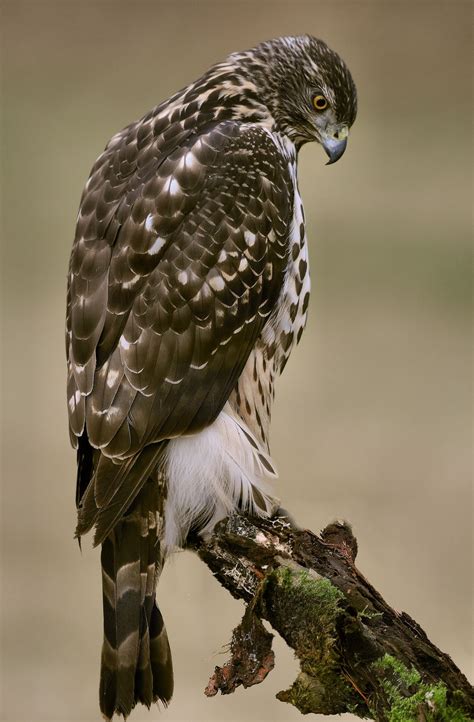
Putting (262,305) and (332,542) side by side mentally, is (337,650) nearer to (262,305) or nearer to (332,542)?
(332,542)

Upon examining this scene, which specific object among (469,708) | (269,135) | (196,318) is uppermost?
(269,135)

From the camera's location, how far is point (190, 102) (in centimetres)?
286

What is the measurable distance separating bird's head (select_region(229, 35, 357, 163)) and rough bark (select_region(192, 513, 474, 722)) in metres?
1.13

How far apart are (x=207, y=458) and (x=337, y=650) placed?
0.61 meters

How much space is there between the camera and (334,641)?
2252 millimetres

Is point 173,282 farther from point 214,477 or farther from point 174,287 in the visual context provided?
point 214,477

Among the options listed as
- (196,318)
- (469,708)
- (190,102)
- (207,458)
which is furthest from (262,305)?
(469,708)

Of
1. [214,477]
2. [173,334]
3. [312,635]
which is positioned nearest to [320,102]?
[173,334]

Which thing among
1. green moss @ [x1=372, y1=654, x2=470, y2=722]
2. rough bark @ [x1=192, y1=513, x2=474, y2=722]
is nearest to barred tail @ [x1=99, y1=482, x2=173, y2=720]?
rough bark @ [x1=192, y1=513, x2=474, y2=722]

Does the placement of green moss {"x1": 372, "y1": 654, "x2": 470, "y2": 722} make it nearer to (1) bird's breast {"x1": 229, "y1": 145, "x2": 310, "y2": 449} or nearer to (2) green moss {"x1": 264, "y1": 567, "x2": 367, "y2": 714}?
(2) green moss {"x1": 264, "y1": 567, "x2": 367, "y2": 714}

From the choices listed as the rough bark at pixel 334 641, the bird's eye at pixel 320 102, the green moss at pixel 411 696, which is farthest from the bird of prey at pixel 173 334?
the green moss at pixel 411 696

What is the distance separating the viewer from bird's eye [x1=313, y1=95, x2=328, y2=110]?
2918 mm

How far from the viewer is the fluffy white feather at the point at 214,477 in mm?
2621

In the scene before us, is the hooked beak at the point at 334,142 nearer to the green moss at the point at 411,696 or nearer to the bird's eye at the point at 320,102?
the bird's eye at the point at 320,102
